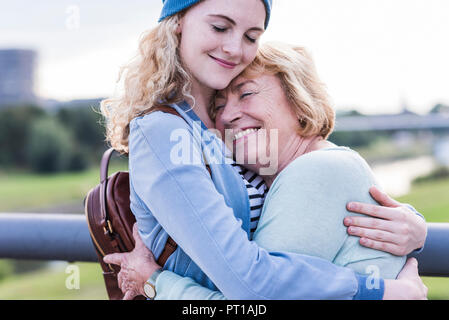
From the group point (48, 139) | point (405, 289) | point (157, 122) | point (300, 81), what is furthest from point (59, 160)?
point (405, 289)

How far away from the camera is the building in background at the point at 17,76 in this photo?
4787 centimetres

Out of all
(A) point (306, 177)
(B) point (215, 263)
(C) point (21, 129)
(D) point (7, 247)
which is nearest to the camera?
(B) point (215, 263)

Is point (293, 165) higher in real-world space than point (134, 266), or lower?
higher

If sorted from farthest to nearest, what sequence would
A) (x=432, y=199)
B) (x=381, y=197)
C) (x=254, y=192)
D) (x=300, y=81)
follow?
(x=432, y=199) < (x=300, y=81) < (x=254, y=192) < (x=381, y=197)

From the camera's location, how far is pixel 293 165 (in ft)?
4.71

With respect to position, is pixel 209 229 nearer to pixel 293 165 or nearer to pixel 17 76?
pixel 293 165

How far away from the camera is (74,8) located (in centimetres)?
195

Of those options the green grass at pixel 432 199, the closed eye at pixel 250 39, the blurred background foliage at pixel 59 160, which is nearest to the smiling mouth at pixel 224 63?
the closed eye at pixel 250 39

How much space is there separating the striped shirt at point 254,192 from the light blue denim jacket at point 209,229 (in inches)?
6.2

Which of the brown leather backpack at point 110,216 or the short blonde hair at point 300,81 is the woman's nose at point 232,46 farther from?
the brown leather backpack at point 110,216

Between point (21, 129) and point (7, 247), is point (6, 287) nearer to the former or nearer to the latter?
point (21, 129)

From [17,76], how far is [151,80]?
54.9 meters
